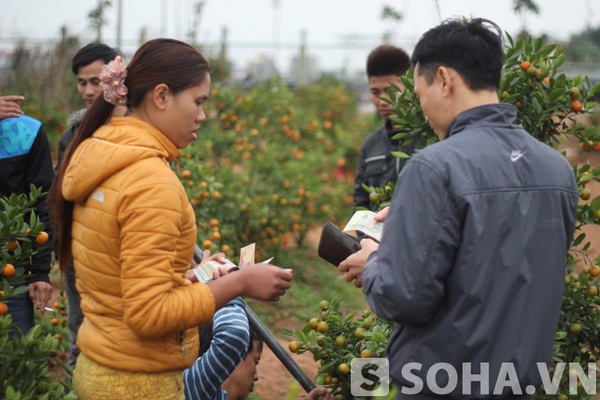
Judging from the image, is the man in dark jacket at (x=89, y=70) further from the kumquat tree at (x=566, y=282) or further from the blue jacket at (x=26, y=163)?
the kumquat tree at (x=566, y=282)

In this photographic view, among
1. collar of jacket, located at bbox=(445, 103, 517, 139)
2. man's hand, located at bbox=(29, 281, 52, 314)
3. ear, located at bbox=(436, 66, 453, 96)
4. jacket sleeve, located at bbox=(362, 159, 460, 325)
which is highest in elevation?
ear, located at bbox=(436, 66, 453, 96)

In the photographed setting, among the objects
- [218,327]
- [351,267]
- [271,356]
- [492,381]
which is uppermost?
[351,267]

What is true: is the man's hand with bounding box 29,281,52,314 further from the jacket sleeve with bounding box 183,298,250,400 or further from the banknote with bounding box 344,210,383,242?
the banknote with bounding box 344,210,383,242

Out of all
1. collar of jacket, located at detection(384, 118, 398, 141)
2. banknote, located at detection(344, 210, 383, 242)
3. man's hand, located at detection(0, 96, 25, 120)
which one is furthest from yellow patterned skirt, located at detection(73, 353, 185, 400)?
collar of jacket, located at detection(384, 118, 398, 141)

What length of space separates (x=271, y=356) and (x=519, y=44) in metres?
3.54

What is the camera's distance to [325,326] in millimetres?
3049

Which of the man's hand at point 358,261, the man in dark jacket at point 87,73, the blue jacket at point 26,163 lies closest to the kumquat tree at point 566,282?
the man's hand at point 358,261

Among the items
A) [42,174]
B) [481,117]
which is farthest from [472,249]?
[42,174]

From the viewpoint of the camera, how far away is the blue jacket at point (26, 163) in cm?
342

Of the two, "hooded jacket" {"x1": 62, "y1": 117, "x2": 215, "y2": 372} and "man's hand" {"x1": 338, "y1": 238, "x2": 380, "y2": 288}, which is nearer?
"hooded jacket" {"x1": 62, "y1": 117, "x2": 215, "y2": 372}

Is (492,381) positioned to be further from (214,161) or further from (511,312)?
(214,161)

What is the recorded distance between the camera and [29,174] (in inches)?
138

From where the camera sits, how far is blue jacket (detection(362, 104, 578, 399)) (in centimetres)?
199

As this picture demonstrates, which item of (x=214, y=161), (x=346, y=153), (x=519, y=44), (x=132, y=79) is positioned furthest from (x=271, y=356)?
(x=346, y=153)
